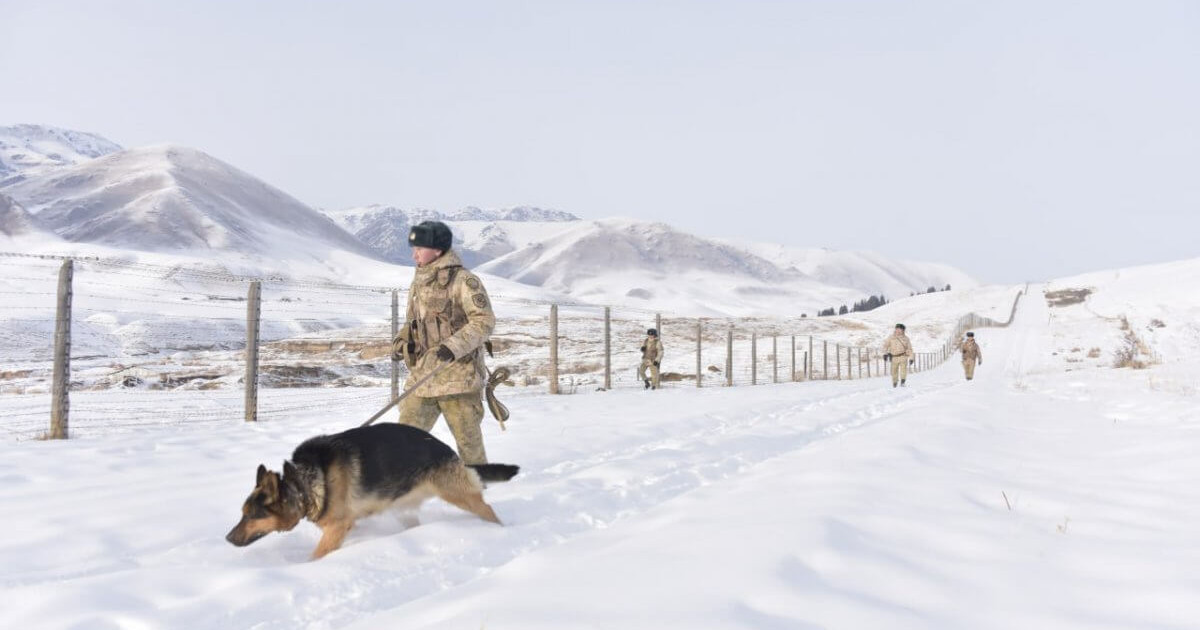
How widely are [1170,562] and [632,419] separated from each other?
7.73 m

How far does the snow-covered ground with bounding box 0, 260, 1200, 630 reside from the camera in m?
2.59

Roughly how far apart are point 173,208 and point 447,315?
164 metres

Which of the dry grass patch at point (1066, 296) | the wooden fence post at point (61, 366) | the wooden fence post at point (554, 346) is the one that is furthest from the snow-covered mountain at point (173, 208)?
the wooden fence post at point (61, 366)

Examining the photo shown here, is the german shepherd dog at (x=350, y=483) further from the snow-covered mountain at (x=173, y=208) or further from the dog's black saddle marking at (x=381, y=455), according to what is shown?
the snow-covered mountain at (x=173, y=208)

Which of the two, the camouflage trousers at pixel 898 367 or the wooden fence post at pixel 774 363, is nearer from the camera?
the camouflage trousers at pixel 898 367

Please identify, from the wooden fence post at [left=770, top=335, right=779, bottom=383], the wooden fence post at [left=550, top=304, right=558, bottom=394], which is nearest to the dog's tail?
the wooden fence post at [left=550, top=304, right=558, bottom=394]

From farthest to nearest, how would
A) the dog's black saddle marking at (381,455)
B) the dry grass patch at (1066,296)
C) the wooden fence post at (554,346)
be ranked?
the dry grass patch at (1066,296) → the wooden fence post at (554,346) → the dog's black saddle marking at (381,455)

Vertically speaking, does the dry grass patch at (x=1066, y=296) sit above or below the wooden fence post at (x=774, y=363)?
above

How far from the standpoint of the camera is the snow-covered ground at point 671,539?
8.51 feet

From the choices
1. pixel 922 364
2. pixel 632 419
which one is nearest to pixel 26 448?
pixel 632 419

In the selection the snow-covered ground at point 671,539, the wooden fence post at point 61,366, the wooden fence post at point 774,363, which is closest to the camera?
the snow-covered ground at point 671,539

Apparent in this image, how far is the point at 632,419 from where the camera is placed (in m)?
10.5

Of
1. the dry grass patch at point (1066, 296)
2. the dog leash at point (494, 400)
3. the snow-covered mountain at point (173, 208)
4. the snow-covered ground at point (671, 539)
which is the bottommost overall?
the snow-covered ground at point (671, 539)

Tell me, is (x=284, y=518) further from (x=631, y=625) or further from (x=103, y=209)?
(x=103, y=209)
